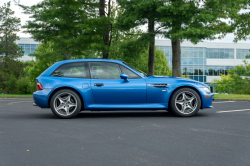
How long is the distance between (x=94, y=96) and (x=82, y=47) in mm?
12786

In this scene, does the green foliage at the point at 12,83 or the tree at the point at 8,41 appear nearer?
the green foliage at the point at 12,83

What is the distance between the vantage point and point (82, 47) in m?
19.5

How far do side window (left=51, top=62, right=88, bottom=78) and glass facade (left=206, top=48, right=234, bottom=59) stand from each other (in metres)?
57.9

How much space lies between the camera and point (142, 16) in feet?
55.1

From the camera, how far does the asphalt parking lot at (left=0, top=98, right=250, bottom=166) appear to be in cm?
368

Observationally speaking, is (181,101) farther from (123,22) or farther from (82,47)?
(82,47)

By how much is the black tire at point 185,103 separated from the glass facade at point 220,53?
188 ft

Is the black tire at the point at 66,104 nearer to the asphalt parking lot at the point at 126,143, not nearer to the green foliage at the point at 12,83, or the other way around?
the asphalt parking lot at the point at 126,143

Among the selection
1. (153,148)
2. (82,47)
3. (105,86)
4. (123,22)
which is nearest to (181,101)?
(105,86)

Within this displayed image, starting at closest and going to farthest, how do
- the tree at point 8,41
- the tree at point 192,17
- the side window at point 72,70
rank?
the side window at point 72,70, the tree at point 192,17, the tree at point 8,41

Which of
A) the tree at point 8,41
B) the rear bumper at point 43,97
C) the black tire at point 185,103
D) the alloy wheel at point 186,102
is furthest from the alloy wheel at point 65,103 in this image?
the tree at point 8,41

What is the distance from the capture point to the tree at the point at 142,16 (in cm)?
1583

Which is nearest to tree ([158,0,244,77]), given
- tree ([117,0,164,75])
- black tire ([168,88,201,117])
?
tree ([117,0,164,75])

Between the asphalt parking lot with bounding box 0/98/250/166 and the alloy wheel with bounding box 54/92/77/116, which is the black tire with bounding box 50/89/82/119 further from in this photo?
the asphalt parking lot with bounding box 0/98/250/166
